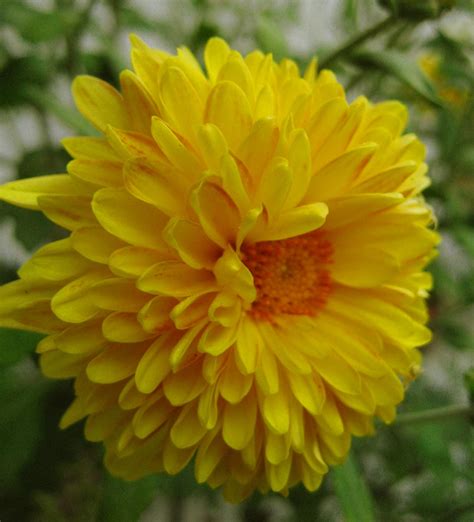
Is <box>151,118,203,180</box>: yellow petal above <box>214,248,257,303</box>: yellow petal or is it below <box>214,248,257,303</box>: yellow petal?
above

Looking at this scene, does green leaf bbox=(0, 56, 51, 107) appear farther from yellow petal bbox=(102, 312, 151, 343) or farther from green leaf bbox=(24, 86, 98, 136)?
yellow petal bbox=(102, 312, 151, 343)

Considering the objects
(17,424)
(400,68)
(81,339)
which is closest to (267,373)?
(81,339)

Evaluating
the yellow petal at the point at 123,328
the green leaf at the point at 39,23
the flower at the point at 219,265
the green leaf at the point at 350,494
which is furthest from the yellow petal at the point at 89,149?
the green leaf at the point at 350,494

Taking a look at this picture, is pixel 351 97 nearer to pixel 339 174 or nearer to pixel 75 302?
pixel 339 174

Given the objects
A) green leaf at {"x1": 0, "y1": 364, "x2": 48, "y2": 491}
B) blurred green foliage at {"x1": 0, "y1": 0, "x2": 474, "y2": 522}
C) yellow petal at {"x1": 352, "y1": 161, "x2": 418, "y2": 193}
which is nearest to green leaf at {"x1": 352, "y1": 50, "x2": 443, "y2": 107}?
blurred green foliage at {"x1": 0, "y1": 0, "x2": 474, "y2": 522}

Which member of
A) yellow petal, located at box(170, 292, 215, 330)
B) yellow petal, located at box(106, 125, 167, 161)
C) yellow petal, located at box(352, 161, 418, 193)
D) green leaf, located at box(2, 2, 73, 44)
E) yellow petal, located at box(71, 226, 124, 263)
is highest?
green leaf, located at box(2, 2, 73, 44)

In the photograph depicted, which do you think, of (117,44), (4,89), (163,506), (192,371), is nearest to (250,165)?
(192,371)

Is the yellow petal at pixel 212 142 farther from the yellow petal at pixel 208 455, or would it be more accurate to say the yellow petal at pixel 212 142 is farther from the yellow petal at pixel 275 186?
the yellow petal at pixel 208 455
